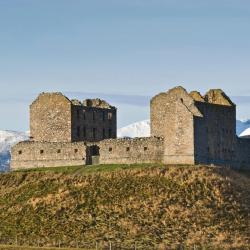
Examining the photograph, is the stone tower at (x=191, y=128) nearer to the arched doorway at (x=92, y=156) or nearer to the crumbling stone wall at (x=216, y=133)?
the crumbling stone wall at (x=216, y=133)

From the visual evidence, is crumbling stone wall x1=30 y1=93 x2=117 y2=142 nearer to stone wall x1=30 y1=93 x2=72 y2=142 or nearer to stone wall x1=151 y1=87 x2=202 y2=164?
stone wall x1=30 y1=93 x2=72 y2=142

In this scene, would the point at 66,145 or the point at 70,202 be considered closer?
the point at 70,202

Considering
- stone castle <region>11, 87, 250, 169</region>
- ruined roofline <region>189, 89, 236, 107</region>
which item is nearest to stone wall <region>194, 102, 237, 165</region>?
stone castle <region>11, 87, 250, 169</region>

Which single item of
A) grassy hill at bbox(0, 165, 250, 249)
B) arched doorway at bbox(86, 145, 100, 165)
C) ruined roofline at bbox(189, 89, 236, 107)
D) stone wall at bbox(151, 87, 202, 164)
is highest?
ruined roofline at bbox(189, 89, 236, 107)

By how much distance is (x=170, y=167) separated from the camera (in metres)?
105

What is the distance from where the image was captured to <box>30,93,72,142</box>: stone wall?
395 feet

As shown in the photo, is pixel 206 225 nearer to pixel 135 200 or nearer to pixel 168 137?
pixel 135 200

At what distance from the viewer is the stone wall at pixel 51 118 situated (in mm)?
120250

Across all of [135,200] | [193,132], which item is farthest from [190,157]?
[135,200]

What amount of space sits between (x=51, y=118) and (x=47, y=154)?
21.8ft

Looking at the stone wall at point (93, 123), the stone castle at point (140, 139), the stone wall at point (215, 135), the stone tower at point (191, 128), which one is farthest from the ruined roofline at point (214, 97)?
the stone wall at point (93, 123)

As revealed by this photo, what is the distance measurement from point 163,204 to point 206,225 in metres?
6.73

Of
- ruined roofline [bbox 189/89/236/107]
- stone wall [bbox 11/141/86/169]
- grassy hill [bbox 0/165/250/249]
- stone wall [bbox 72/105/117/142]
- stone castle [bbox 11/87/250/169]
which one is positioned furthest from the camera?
stone wall [bbox 72/105/117/142]

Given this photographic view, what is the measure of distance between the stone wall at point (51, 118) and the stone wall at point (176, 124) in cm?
1356
